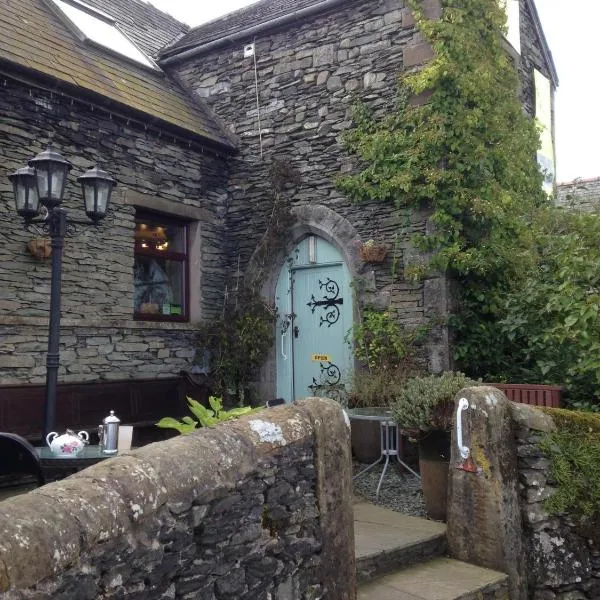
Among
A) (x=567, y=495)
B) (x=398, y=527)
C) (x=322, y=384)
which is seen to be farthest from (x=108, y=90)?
(x=567, y=495)

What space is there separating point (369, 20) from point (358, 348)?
396 centimetres

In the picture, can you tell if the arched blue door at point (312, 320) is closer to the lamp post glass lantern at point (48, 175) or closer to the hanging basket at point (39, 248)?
Result: the hanging basket at point (39, 248)

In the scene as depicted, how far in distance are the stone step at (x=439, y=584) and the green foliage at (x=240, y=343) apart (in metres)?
4.38

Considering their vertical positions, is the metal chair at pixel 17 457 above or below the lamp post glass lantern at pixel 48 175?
below

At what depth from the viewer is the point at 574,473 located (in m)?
4.32

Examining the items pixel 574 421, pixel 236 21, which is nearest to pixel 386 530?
pixel 574 421

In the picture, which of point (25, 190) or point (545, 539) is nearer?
point (545, 539)

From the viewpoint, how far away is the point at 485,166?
24.1ft

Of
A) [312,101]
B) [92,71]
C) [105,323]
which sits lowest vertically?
[105,323]

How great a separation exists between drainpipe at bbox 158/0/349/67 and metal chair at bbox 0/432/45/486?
648 cm

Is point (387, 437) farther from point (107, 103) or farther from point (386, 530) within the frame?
point (107, 103)

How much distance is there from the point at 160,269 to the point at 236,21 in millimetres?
4051

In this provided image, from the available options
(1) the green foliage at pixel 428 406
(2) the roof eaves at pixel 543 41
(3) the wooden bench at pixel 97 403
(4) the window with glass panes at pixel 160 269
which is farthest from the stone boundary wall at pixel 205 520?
(2) the roof eaves at pixel 543 41

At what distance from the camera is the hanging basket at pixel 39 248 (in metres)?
6.44
